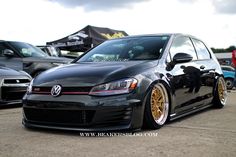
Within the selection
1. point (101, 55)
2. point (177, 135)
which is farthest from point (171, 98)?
point (101, 55)

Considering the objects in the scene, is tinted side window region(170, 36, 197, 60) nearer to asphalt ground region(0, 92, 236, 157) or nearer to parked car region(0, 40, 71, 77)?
asphalt ground region(0, 92, 236, 157)

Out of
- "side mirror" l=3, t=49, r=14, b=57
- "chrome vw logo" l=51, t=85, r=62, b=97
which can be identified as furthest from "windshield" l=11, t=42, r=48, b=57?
"chrome vw logo" l=51, t=85, r=62, b=97

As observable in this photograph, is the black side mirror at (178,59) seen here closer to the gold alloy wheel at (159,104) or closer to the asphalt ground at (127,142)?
the gold alloy wheel at (159,104)

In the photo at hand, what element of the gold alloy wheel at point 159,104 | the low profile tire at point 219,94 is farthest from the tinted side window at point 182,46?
the low profile tire at point 219,94

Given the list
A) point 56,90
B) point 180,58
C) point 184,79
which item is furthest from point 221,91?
point 56,90

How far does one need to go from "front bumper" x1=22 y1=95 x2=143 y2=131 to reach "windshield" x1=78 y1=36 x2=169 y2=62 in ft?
3.59

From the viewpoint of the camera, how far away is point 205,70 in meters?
6.48

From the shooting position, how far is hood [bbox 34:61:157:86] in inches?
178

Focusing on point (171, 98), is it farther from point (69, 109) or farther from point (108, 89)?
point (69, 109)

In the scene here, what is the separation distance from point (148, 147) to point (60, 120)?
1181mm

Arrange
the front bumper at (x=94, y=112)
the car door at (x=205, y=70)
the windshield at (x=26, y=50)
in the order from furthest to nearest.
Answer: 1. the windshield at (x=26, y=50)
2. the car door at (x=205, y=70)
3. the front bumper at (x=94, y=112)

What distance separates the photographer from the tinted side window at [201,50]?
21.9 feet

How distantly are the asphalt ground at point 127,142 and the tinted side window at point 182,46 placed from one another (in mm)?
1136

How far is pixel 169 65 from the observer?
5.34m
